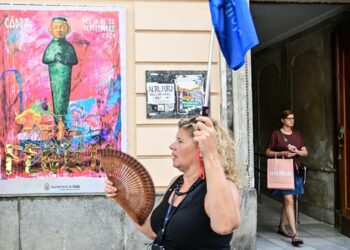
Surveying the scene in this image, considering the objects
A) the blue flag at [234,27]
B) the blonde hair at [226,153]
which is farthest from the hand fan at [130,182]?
the blue flag at [234,27]

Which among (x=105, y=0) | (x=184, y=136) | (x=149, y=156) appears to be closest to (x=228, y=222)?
(x=184, y=136)

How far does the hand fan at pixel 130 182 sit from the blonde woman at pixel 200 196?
0.05 metres

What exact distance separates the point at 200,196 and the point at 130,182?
1.44ft

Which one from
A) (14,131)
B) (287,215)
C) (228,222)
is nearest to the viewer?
(228,222)

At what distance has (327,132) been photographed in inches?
317

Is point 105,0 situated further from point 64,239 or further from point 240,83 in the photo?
point 64,239

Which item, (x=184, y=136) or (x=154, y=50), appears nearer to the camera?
(x=184, y=136)

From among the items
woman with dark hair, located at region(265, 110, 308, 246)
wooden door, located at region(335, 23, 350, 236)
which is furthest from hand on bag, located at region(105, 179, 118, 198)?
wooden door, located at region(335, 23, 350, 236)

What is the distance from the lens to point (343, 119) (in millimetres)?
7453

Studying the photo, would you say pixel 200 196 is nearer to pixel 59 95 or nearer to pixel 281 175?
pixel 59 95

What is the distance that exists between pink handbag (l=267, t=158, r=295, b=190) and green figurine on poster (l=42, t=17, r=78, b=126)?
8.89ft

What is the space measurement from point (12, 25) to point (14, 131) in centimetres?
120

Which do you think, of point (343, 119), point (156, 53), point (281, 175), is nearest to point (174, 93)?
point (156, 53)

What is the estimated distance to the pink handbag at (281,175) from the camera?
21.7 feet
